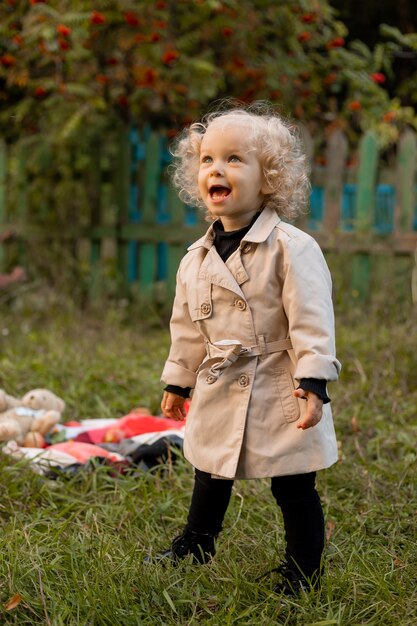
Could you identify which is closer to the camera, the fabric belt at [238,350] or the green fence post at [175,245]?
the fabric belt at [238,350]

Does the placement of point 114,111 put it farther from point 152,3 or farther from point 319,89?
point 319,89

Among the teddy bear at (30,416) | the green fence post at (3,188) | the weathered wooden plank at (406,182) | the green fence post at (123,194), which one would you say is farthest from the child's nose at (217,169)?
the green fence post at (3,188)

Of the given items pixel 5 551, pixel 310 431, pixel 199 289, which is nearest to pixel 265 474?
pixel 310 431

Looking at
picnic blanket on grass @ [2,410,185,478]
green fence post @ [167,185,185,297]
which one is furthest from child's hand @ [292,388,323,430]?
green fence post @ [167,185,185,297]

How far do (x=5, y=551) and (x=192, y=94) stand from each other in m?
5.01

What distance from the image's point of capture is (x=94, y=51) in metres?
7.23

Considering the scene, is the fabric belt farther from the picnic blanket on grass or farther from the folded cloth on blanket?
the folded cloth on blanket

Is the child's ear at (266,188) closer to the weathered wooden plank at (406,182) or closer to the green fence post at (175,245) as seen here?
the weathered wooden plank at (406,182)

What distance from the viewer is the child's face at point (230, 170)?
98.4 inches

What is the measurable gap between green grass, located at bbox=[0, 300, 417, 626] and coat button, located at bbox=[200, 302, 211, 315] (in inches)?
28.5

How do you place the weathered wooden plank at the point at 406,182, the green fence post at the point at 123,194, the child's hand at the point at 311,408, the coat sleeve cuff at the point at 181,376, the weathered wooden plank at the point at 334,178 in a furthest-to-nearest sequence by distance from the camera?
the green fence post at the point at 123,194 → the weathered wooden plank at the point at 334,178 → the weathered wooden plank at the point at 406,182 → the coat sleeve cuff at the point at 181,376 → the child's hand at the point at 311,408

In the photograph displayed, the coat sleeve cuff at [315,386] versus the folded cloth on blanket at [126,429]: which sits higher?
the coat sleeve cuff at [315,386]

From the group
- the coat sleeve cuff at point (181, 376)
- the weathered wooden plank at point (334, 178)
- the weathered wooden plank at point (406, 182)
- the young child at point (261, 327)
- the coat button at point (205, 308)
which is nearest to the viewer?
the young child at point (261, 327)

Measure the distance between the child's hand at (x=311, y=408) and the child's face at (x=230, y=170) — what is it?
0.55m
